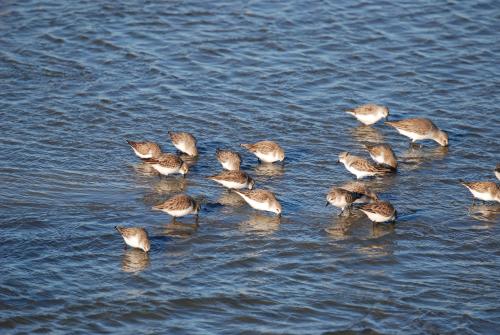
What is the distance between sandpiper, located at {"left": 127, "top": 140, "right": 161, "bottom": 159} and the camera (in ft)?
59.9

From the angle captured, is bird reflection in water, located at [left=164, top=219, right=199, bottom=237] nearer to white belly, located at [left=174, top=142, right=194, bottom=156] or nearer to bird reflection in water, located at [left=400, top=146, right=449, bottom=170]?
white belly, located at [left=174, top=142, right=194, bottom=156]

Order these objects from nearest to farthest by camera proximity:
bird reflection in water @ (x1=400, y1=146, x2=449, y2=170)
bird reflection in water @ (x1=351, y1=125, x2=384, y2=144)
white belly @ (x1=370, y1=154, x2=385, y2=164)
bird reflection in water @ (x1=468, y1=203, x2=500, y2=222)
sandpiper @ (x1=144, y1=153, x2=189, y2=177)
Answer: bird reflection in water @ (x1=468, y1=203, x2=500, y2=222) → sandpiper @ (x1=144, y1=153, x2=189, y2=177) → white belly @ (x1=370, y1=154, x2=385, y2=164) → bird reflection in water @ (x1=400, y1=146, x2=449, y2=170) → bird reflection in water @ (x1=351, y1=125, x2=384, y2=144)

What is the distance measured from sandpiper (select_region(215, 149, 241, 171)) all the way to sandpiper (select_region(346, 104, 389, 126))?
3.48 metres

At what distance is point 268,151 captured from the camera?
18453mm

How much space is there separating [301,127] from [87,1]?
959 centimetres

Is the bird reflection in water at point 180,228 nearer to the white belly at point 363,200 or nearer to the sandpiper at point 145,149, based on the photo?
the sandpiper at point 145,149

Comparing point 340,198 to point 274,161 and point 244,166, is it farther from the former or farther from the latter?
point 244,166

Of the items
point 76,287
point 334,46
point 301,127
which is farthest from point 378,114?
point 76,287

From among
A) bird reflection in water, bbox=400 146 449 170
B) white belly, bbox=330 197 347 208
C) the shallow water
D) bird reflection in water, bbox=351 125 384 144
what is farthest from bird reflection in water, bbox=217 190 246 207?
bird reflection in water, bbox=351 125 384 144

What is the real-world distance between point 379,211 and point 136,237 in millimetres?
3960

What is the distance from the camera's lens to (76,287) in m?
13.8

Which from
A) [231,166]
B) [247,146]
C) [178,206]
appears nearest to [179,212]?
[178,206]

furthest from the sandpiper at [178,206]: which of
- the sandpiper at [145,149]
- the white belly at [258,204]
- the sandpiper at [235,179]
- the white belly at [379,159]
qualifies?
the white belly at [379,159]

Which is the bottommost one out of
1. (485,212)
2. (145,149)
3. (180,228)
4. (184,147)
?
(485,212)
